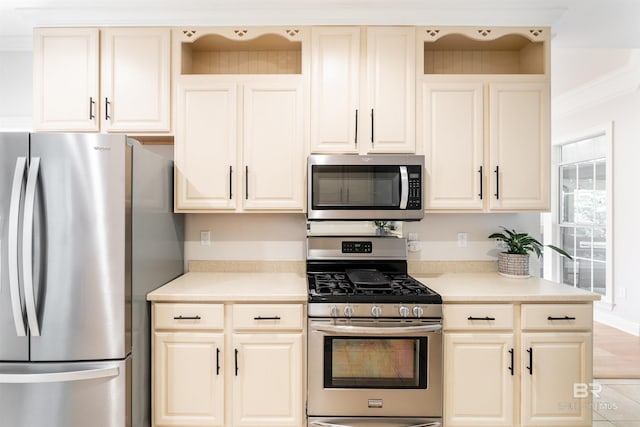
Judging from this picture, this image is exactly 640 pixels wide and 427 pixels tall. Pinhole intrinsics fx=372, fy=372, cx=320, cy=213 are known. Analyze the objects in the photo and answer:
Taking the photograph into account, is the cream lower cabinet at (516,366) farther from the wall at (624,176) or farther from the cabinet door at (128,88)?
the wall at (624,176)

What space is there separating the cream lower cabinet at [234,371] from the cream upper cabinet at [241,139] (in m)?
0.74

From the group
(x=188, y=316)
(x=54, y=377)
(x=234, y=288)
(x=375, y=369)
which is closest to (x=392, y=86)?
(x=234, y=288)

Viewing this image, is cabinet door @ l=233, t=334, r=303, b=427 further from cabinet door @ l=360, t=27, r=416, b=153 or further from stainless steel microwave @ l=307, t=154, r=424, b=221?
cabinet door @ l=360, t=27, r=416, b=153

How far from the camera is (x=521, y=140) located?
2.46 m

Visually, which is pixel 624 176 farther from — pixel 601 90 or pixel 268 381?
pixel 268 381

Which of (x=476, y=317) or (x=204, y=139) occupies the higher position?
(x=204, y=139)

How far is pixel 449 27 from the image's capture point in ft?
8.13

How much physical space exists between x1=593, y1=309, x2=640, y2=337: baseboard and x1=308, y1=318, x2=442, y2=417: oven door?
351 cm

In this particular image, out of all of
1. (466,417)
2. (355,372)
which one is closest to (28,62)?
(355,372)

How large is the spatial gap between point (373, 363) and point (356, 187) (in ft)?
3.50

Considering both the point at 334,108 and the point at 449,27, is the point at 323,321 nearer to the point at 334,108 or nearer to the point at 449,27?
the point at 334,108

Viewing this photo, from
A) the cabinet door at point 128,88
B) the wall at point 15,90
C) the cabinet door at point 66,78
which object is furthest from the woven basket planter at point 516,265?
the wall at point 15,90

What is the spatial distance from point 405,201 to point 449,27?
3.97ft

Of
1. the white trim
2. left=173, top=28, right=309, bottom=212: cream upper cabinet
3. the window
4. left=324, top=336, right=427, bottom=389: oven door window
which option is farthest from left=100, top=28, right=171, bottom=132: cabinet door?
the window
